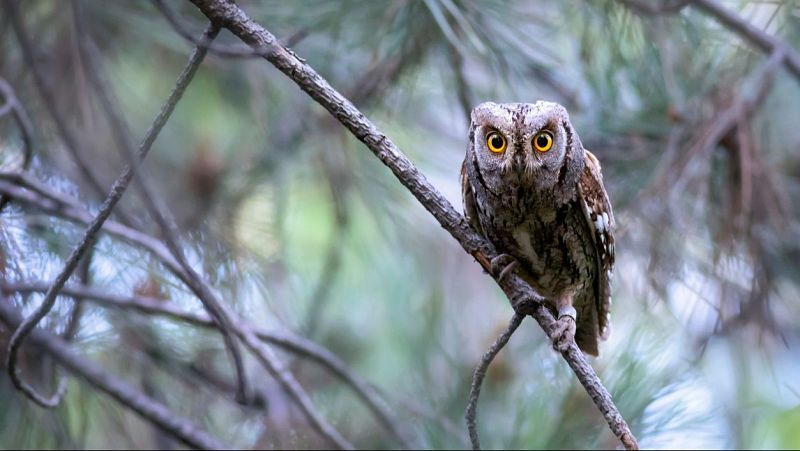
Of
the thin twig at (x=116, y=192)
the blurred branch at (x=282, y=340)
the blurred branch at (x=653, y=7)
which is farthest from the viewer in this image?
the blurred branch at (x=653, y=7)

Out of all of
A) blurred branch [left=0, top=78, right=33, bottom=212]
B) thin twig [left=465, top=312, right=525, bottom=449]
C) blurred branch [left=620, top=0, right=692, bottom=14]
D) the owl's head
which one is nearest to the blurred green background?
blurred branch [left=620, top=0, right=692, bottom=14]

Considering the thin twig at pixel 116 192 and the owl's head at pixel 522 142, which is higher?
the owl's head at pixel 522 142

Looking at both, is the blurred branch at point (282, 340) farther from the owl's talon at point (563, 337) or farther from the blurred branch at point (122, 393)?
the owl's talon at point (563, 337)

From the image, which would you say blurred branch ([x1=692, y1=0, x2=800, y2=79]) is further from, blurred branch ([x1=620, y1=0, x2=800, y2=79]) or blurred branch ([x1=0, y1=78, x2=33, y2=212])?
blurred branch ([x1=0, y1=78, x2=33, y2=212])

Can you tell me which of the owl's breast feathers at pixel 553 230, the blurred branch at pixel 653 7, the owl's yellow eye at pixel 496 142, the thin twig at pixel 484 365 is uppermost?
the blurred branch at pixel 653 7

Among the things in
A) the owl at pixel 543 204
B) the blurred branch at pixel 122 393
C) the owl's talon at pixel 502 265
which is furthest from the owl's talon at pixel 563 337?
the blurred branch at pixel 122 393

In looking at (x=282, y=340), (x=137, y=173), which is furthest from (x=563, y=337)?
(x=282, y=340)

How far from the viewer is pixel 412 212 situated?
11.2 ft

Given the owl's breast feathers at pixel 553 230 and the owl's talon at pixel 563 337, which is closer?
the owl's talon at pixel 563 337

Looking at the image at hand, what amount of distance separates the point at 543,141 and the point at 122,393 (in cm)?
115

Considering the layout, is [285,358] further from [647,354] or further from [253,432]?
[647,354]

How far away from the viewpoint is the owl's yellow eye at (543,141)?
5.94 feet

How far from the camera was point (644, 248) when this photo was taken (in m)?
2.67

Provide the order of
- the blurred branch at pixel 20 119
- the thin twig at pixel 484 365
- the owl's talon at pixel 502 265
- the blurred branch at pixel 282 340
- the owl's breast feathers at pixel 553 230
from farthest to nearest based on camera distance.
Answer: the blurred branch at pixel 282 340 < the blurred branch at pixel 20 119 < the owl's breast feathers at pixel 553 230 < the owl's talon at pixel 502 265 < the thin twig at pixel 484 365
